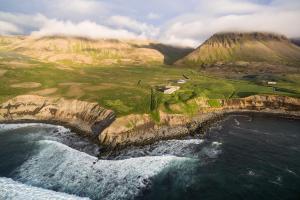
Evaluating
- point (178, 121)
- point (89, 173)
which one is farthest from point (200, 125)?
point (89, 173)

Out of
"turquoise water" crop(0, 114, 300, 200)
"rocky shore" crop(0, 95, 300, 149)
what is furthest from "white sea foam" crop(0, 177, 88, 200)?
"rocky shore" crop(0, 95, 300, 149)

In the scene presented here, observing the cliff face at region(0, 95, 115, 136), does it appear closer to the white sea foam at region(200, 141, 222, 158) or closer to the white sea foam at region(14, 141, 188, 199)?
the white sea foam at region(14, 141, 188, 199)

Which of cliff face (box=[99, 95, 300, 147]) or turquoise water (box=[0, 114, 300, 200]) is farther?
cliff face (box=[99, 95, 300, 147])

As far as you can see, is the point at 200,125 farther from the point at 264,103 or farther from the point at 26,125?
the point at 26,125

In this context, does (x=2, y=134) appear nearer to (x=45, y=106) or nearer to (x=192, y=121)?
(x=45, y=106)

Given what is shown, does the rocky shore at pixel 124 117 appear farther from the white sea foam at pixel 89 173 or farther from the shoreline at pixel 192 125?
the white sea foam at pixel 89 173
